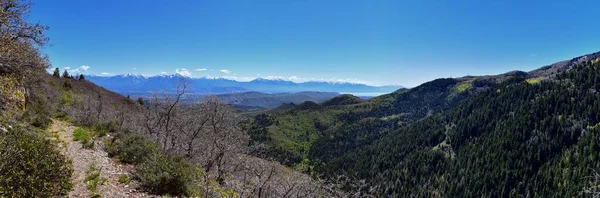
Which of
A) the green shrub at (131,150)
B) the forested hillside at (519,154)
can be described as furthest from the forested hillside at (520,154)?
Answer: the green shrub at (131,150)

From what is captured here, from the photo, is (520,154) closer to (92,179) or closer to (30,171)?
(92,179)

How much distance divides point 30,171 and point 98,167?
6.74 metres

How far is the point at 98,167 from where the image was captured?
15.3 meters

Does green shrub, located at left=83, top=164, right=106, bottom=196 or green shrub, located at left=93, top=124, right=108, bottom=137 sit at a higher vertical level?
green shrub, located at left=93, top=124, right=108, bottom=137

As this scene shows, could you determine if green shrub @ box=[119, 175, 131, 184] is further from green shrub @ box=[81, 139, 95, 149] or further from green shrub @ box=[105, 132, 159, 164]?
green shrub @ box=[81, 139, 95, 149]

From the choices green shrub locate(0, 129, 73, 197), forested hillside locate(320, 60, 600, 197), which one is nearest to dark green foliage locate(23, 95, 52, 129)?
green shrub locate(0, 129, 73, 197)

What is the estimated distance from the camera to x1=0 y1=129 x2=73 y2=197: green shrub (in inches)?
320

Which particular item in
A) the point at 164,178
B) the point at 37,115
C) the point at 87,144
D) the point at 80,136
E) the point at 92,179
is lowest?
the point at 164,178

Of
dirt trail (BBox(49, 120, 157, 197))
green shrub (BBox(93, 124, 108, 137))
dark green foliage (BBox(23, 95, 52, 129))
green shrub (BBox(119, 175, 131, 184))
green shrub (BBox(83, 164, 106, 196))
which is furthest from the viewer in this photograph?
green shrub (BBox(93, 124, 108, 137))

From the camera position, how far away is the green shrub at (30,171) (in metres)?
8.13

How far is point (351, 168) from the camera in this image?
7707 inches

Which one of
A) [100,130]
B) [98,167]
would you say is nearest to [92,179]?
[98,167]

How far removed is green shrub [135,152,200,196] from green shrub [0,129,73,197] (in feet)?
11.3

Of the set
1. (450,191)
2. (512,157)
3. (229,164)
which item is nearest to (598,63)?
(512,157)
